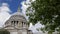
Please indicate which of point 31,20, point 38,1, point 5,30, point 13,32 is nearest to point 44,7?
point 38,1

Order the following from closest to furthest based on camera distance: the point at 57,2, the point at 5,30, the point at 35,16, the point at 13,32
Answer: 1. the point at 57,2
2. the point at 35,16
3. the point at 5,30
4. the point at 13,32

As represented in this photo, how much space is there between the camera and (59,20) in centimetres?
1409

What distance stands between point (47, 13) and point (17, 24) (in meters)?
66.3

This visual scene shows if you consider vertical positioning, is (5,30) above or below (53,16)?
below

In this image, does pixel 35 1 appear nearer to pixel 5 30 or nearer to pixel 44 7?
pixel 44 7

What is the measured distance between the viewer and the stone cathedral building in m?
74.4

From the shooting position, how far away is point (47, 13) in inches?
554

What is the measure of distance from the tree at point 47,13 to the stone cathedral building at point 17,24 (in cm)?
5774

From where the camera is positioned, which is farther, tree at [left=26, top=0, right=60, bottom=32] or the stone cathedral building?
the stone cathedral building

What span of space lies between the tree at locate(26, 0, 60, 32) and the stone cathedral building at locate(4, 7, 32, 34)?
57.7 m

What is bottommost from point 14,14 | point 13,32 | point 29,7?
point 13,32

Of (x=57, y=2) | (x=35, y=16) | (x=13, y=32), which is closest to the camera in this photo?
(x=57, y=2)

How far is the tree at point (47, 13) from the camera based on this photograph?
13711mm

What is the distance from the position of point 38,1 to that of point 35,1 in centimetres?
46
